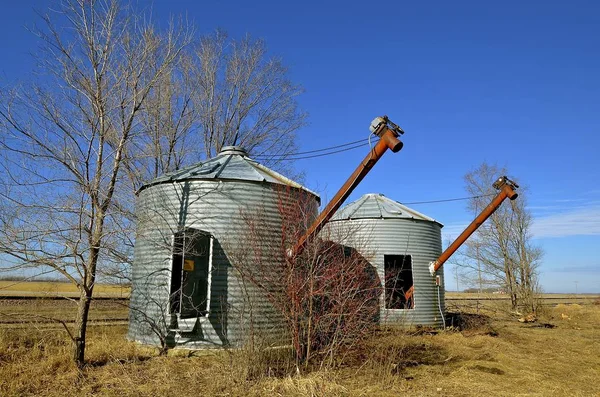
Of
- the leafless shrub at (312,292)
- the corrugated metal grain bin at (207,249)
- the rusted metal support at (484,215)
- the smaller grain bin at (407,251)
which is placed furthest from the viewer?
the smaller grain bin at (407,251)

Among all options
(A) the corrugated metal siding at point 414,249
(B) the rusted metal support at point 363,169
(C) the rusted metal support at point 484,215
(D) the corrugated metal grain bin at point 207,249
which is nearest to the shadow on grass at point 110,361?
(D) the corrugated metal grain bin at point 207,249

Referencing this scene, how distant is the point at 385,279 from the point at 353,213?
2.83m

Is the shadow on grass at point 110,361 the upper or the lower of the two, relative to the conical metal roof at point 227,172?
lower

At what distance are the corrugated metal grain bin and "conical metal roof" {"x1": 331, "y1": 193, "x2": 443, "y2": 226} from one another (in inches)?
222

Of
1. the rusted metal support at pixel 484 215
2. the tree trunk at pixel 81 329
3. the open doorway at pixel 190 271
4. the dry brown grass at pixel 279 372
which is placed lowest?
the dry brown grass at pixel 279 372

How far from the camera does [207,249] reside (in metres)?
11.1

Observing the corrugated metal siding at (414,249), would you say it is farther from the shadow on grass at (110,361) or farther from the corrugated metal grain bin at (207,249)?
the shadow on grass at (110,361)

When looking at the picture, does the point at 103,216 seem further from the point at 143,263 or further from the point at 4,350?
the point at 4,350

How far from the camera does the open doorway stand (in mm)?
9672

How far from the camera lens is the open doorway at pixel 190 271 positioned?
967 cm

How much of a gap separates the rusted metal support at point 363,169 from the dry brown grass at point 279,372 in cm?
243

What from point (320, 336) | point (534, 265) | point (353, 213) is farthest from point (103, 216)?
point (534, 265)

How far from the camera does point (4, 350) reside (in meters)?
9.82

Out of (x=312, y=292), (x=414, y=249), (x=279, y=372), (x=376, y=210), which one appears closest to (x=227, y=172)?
(x=312, y=292)
